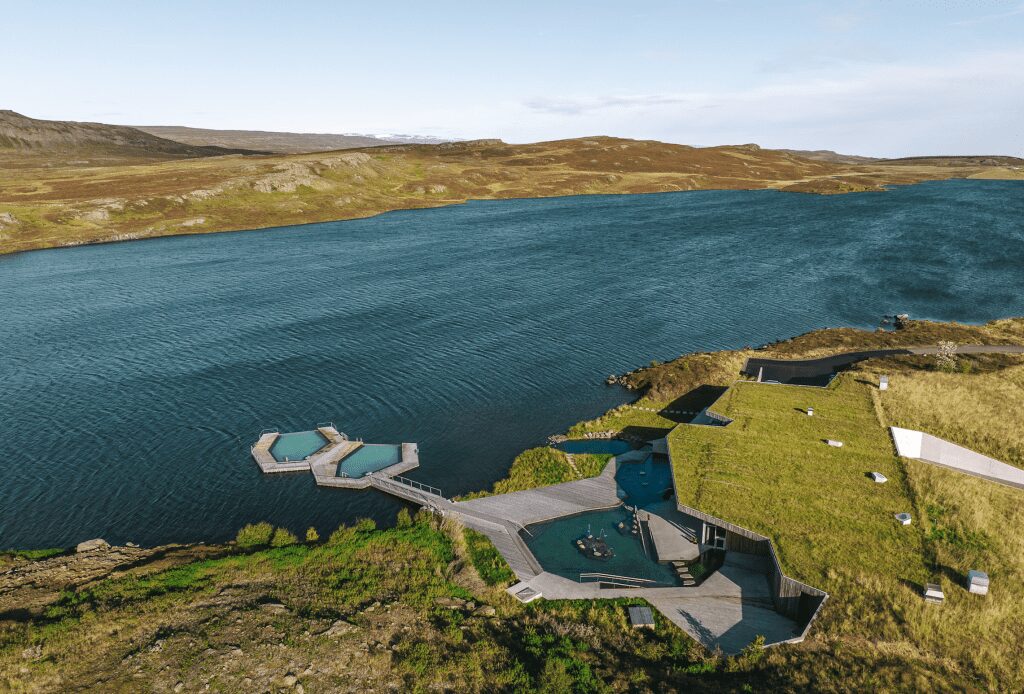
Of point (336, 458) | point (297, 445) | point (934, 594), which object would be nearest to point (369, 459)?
point (336, 458)

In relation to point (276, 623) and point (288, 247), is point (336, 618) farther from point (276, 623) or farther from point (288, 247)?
point (288, 247)

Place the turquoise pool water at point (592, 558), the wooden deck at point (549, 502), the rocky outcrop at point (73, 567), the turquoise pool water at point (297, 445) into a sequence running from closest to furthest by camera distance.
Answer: the rocky outcrop at point (73, 567)
the turquoise pool water at point (592, 558)
the wooden deck at point (549, 502)
the turquoise pool water at point (297, 445)

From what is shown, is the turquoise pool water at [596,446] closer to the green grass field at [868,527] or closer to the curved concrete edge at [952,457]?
the green grass field at [868,527]

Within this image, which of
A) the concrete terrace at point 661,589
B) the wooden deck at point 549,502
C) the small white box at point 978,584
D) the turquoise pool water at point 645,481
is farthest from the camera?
the turquoise pool water at point 645,481

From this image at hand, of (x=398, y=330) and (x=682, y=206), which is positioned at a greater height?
(x=682, y=206)

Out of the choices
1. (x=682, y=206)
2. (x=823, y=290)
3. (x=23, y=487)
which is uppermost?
(x=682, y=206)

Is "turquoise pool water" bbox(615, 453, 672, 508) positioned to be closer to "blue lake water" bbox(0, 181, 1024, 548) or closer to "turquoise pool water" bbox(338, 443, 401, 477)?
"blue lake water" bbox(0, 181, 1024, 548)

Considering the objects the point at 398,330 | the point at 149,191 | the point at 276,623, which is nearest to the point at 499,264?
the point at 398,330

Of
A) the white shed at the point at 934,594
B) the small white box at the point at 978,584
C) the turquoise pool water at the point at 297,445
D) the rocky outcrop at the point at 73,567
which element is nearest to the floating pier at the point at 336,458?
the turquoise pool water at the point at 297,445
